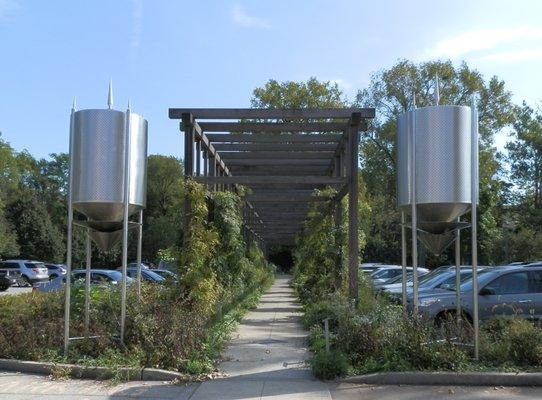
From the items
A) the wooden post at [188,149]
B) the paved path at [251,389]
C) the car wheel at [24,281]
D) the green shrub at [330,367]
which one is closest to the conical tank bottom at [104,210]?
the wooden post at [188,149]

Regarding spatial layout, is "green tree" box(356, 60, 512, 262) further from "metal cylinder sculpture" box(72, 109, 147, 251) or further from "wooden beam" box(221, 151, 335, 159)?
"metal cylinder sculpture" box(72, 109, 147, 251)

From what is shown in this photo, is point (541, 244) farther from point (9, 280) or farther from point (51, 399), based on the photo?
point (51, 399)

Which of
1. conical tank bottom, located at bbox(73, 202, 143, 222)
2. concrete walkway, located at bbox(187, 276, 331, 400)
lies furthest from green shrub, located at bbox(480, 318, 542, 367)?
conical tank bottom, located at bbox(73, 202, 143, 222)

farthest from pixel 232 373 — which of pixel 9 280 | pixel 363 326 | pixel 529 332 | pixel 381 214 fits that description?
pixel 381 214

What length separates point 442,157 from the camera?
9.36 m

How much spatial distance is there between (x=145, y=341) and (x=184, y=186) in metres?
3.92

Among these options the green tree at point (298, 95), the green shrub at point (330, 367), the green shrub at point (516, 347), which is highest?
the green tree at point (298, 95)

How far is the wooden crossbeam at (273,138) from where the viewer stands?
50.9 ft

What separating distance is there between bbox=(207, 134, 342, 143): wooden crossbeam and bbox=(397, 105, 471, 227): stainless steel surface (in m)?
6.10

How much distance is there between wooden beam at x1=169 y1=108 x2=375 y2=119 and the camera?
1271cm

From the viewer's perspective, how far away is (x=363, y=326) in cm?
914

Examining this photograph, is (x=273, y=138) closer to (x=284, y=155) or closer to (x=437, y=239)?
(x=284, y=155)

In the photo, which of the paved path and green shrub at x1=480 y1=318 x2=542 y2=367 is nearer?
the paved path

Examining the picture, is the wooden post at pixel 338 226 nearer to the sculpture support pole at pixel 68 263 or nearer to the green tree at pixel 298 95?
the sculpture support pole at pixel 68 263
